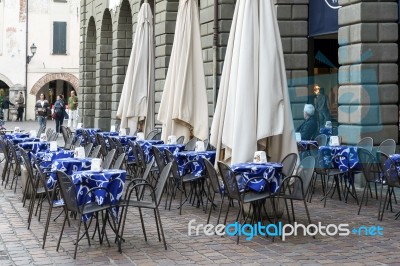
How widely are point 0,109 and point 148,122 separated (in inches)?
1035

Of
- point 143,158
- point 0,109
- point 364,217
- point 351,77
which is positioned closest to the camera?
point 364,217

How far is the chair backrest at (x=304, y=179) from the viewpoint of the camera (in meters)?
8.24

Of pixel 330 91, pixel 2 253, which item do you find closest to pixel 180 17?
pixel 330 91

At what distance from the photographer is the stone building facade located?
12.6 m

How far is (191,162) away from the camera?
1041 centimetres

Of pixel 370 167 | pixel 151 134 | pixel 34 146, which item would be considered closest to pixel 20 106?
pixel 151 134

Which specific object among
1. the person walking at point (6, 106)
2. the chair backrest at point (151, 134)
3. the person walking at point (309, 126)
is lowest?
the chair backrest at point (151, 134)

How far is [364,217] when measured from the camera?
31.1 feet

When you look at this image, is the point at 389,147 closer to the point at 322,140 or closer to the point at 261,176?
the point at 322,140

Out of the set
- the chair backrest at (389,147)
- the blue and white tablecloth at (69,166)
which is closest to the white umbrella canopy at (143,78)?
the chair backrest at (389,147)

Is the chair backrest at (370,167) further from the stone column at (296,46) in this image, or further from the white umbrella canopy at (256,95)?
the stone column at (296,46)

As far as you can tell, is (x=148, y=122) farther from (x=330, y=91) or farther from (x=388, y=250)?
(x=388, y=250)

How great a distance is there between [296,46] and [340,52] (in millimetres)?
3104

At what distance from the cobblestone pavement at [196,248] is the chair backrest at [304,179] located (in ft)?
1.68
